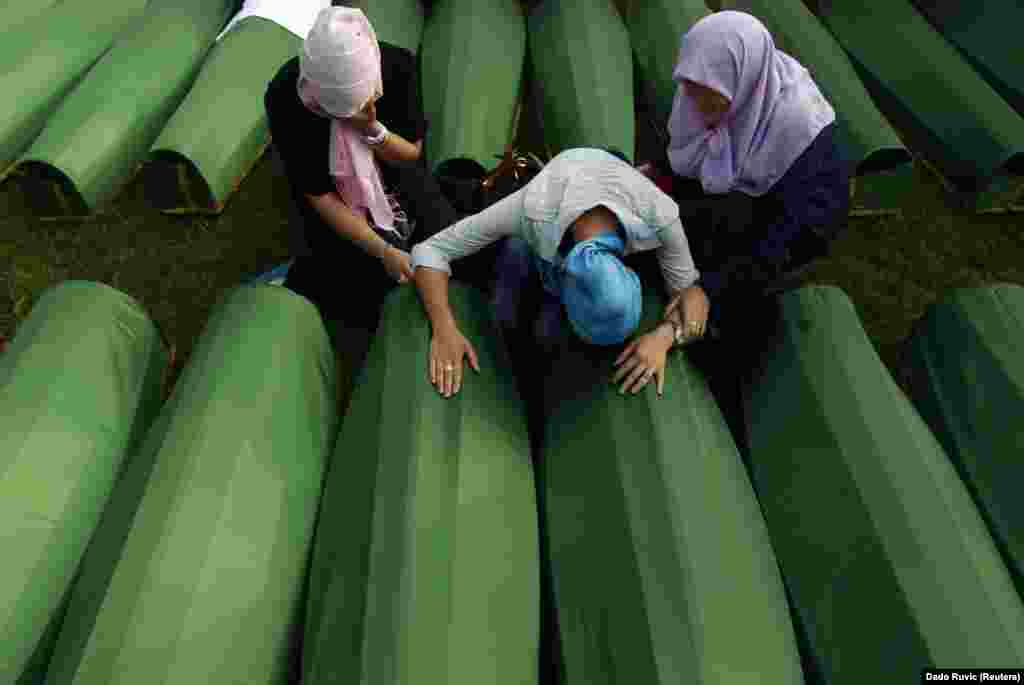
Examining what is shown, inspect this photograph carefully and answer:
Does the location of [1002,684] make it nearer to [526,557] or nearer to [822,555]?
[822,555]

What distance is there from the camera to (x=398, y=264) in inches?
93.7

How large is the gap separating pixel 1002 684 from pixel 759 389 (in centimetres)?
96

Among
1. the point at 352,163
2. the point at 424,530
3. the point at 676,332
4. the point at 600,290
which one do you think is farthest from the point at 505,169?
the point at 424,530

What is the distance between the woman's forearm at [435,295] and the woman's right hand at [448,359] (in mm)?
29

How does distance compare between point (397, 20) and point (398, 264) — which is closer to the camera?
point (398, 264)

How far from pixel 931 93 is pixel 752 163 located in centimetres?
180

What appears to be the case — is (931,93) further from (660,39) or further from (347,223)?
(347,223)

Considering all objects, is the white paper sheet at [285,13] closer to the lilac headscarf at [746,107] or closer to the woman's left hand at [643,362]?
the lilac headscarf at [746,107]

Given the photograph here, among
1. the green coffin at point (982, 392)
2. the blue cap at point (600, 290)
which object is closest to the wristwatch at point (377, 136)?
the blue cap at point (600, 290)

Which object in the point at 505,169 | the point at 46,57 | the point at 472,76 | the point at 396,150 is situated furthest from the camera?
the point at 46,57

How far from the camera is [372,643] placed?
1582mm

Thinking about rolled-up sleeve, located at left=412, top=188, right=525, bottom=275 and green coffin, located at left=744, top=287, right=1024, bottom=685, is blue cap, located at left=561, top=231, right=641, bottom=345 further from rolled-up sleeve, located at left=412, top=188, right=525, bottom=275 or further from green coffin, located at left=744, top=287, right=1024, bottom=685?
green coffin, located at left=744, top=287, right=1024, bottom=685

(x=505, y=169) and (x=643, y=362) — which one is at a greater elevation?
(x=505, y=169)

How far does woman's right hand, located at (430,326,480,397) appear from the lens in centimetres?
205
